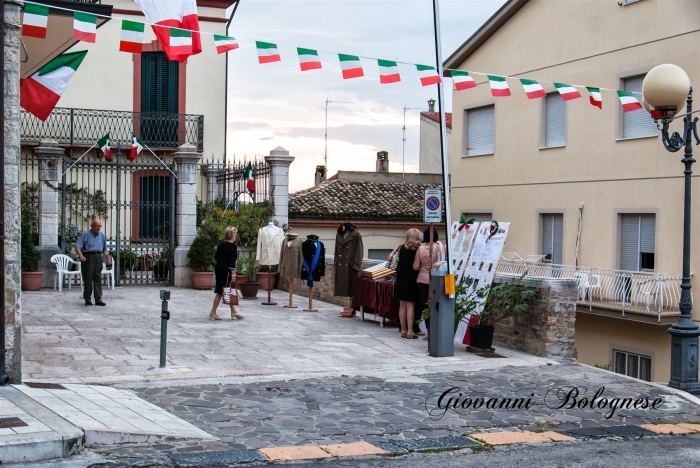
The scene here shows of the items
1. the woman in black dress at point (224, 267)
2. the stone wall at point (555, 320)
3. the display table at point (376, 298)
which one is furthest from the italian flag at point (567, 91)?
the woman in black dress at point (224, 267)

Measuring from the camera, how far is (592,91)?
1268 cm

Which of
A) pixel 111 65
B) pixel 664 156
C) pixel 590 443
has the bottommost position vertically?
pixel 590 443

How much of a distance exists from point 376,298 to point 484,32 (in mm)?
12907

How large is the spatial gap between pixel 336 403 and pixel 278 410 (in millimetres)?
682

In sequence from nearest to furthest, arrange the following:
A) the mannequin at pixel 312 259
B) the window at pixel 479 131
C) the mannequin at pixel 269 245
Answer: the mannequin at pixel 312 259 < the mannequin at pixel 269 245 < the window at pixel 479 131

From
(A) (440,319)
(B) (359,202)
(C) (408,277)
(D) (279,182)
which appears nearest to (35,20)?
(A) (440,319)

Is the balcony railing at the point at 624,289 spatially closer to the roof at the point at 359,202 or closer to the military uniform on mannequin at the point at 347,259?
the military uniform on mannequin at the point at 347,259

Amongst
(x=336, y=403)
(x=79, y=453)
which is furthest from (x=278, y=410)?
(x=79, y=453)

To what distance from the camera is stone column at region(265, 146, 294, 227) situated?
20.1 metres

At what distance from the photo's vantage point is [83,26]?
9.25 meters

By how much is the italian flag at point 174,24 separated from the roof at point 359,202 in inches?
786

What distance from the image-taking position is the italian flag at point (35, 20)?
29.3 feet

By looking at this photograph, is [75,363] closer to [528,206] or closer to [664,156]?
[664,156]

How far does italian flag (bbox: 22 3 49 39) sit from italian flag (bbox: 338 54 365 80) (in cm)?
377
